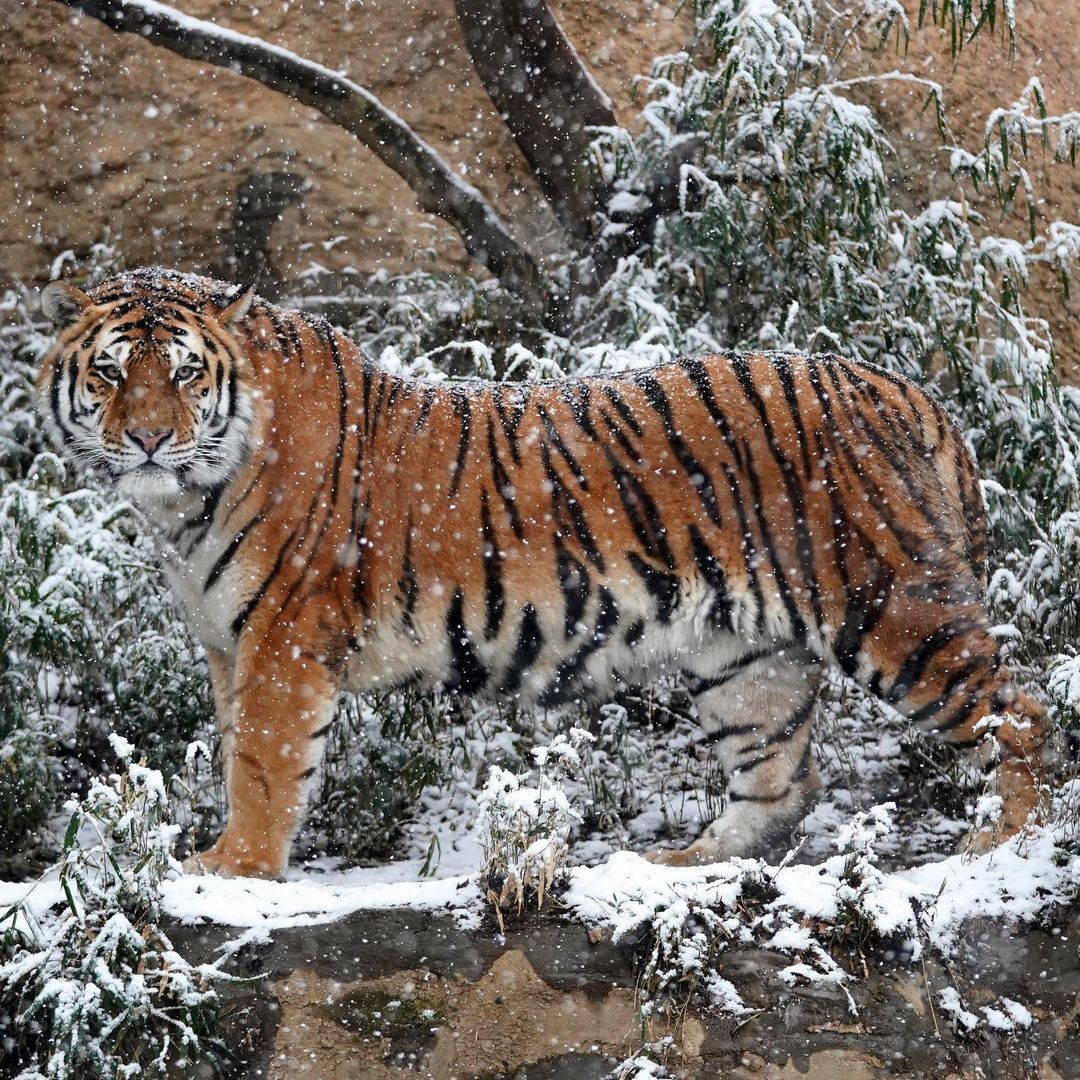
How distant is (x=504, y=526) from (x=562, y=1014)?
4.51 ft

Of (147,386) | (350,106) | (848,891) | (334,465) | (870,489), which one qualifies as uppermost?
(350,106)

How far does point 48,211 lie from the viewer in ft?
22.8

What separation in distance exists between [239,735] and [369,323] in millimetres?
3176

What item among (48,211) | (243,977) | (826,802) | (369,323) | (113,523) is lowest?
(826,802)

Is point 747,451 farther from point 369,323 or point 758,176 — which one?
point 369,323

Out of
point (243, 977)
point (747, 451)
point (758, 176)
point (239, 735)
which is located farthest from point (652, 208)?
point (243, 977)

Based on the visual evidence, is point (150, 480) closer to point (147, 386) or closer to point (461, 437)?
point (147, 386)

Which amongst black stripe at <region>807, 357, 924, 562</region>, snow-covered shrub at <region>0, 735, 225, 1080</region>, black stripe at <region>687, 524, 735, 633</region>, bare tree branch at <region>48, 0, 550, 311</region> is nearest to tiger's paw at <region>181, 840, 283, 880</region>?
snow-covered shrub at <region>0, 735, 225, 1080</region>

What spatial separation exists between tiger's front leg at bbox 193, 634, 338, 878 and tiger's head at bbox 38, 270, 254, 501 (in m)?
0.50

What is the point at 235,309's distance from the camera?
3.76 m

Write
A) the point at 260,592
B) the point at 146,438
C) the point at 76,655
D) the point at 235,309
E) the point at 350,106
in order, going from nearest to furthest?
1. the point at 146,438
2. the point at 260,592
3. the point at 235,309
4. the point at 76,655
5. the point at 350,106

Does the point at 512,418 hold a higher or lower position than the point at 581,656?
higher

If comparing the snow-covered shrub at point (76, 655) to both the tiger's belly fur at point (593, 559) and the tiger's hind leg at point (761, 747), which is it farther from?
the tiger's hind leg at point (761, 747)

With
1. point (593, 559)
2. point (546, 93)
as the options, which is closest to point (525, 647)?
point (593, 559)
